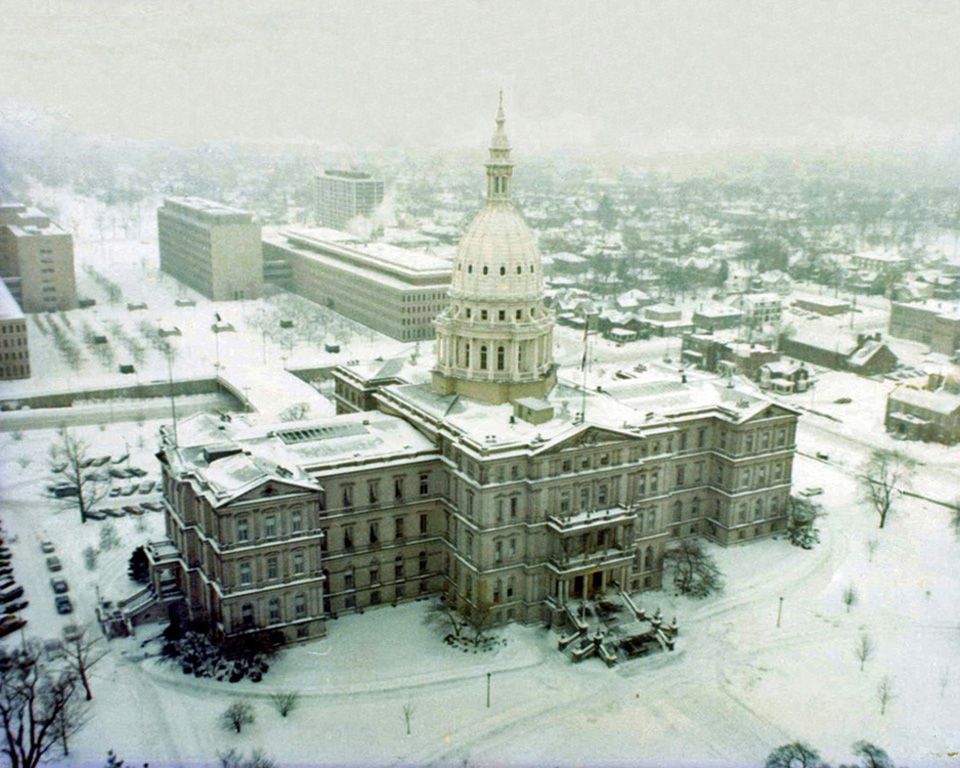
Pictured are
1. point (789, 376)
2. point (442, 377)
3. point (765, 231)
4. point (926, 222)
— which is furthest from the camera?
point (765, 231)

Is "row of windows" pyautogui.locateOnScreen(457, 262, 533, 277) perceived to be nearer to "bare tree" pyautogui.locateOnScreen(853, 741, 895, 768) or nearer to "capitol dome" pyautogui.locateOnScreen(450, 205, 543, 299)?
"capitol dome" pyautogui.locateOnScreen(450, 205, 543, 299)

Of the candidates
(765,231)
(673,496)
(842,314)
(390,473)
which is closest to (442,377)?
(390,473)

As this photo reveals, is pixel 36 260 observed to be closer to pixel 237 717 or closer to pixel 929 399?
pixel 237 717

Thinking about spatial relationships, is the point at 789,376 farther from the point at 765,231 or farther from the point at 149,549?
the point at 765,231

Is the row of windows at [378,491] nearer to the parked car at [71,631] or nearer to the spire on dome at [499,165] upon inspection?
the parked car at [71,631]

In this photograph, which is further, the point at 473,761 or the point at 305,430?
the point at 305,430

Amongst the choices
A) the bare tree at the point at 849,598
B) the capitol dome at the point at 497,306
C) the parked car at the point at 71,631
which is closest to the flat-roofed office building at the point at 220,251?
the capitol dome at the point at 497,306
